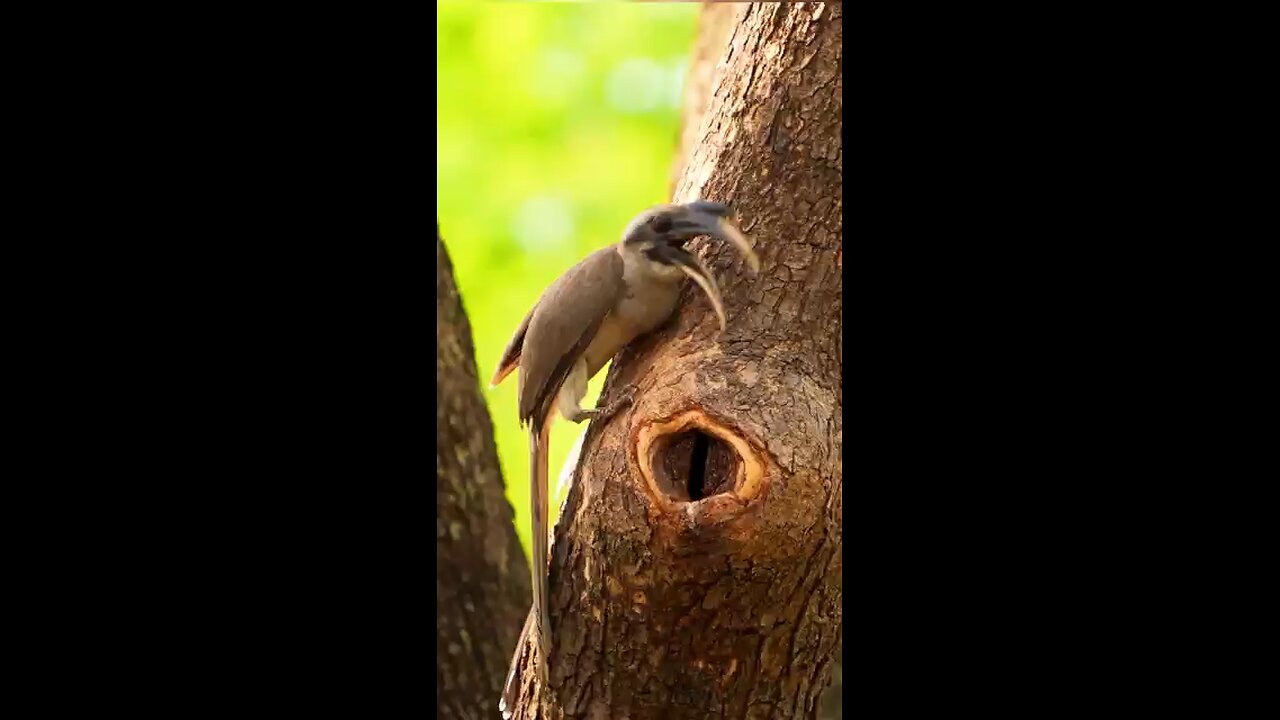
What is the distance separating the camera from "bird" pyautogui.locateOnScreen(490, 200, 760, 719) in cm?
212

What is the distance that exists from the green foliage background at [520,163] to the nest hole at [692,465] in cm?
31

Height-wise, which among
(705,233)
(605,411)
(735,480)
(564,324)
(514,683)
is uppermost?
(705,233)

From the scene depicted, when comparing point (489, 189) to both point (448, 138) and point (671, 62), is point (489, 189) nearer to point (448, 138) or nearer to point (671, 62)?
point (448, 138)

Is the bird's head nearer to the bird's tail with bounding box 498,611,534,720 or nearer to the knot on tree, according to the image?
the knot on tree

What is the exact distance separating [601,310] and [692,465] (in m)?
0.30

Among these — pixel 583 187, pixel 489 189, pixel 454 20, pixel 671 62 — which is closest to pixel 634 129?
pixel 671 62

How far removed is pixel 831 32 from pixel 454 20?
61 cm

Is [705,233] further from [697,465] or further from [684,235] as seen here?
[697,465]

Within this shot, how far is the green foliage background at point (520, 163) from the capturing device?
245cm

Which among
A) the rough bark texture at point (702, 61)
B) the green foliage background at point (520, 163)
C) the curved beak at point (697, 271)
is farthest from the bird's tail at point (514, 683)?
the rough bark texture at point (702, 61)

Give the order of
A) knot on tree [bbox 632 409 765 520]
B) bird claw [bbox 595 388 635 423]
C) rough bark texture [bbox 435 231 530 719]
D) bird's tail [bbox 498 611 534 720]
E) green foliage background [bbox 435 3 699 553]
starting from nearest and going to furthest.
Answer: knot on tree [bbox 632 409 765 520]
bird claw [bbox 595 388 635 423]
bird's tail [bbox 498 611 534 720]
green foliage background [bbox 435 3 699 553]
rough bark texture [bbox 435 231 530 719]

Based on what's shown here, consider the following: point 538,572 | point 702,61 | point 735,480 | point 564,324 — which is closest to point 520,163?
point 564,324

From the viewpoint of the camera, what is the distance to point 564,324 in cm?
215

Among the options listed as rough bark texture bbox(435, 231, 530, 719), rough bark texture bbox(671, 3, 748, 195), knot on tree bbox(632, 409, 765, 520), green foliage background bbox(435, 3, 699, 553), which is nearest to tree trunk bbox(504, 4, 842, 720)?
knot on tree bbox(632, 409, 765, 520)
